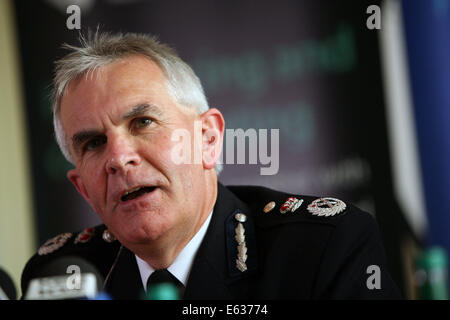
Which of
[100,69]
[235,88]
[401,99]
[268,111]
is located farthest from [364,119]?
[100,69]

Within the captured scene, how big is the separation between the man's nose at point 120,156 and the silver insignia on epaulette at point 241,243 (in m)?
0.36

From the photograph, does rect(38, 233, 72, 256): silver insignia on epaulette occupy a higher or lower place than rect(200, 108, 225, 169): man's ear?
lower

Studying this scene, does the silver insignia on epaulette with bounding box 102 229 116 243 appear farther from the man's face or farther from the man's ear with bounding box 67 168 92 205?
the man's face

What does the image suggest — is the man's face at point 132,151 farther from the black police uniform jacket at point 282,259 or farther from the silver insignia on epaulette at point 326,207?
the silver insignia on epaulette at point 326,207

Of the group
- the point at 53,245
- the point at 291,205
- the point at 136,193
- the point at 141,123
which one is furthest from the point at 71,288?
the point at 53,245

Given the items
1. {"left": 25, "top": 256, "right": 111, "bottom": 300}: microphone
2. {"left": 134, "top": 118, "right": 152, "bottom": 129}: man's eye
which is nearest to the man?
{"left": 134, "top": 118, "right": 152, "bottom": 129}: man's eye

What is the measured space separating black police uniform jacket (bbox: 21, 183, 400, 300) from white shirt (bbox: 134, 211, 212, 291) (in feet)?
0.08

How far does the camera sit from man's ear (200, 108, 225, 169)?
1.51m

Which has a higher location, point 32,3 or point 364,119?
point 32,3

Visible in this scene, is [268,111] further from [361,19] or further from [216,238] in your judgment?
[216,238]

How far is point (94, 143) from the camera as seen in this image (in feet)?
4.50

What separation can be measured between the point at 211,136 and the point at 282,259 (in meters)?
0.40

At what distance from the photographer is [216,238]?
146 cm

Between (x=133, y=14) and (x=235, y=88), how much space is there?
0.69 m
